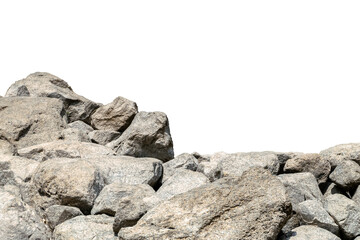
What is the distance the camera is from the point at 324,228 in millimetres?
14867

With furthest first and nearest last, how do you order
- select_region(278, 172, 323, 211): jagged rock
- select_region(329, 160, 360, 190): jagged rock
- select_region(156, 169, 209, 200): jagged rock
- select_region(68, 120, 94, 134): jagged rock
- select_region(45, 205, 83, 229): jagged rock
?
select_region(68, 120, 94, 134): jagged rock
select_region(329, 160, 360, 190): jagged rock
select_region(278, 172, 323, 211): jagged rock
select_region(156, 169, 209, 200): jagged rock
select_region(45, 205, 83, 229): jagged rock

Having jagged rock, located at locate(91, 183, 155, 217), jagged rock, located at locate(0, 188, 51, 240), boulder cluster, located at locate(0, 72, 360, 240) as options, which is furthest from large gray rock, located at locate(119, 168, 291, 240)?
jagged rock, located at locate(0, 188, 51, 240)

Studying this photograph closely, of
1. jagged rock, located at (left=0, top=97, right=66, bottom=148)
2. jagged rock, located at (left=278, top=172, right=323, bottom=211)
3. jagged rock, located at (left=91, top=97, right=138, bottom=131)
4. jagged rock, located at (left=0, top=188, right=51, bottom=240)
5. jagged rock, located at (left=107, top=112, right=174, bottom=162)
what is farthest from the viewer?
jagged rock, located at (left=91, top=97, right=138, bottom=131)

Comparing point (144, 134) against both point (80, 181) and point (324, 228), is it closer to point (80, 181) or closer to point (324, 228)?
point (80, 181)

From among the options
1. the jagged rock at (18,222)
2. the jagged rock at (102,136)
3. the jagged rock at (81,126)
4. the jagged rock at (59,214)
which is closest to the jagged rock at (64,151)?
the jagged rock at (102,136)

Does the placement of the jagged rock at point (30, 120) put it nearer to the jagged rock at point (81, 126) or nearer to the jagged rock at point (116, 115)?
the jagged rock at point (81, 126)

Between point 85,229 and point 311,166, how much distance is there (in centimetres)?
948

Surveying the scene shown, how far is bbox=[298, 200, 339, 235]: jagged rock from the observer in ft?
47.6

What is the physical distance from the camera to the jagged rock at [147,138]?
21.3 m

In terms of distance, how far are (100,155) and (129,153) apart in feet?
7.57

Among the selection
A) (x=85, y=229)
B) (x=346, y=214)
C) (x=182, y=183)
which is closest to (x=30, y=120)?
(x=182, y=183)

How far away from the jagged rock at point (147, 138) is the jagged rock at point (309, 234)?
8885mm

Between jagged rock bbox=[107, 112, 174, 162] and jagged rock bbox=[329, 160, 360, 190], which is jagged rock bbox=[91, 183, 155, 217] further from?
jagged rock bbox=[329, 160, 360, 190]

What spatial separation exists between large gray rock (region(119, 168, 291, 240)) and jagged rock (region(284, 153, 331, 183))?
21.8ft
